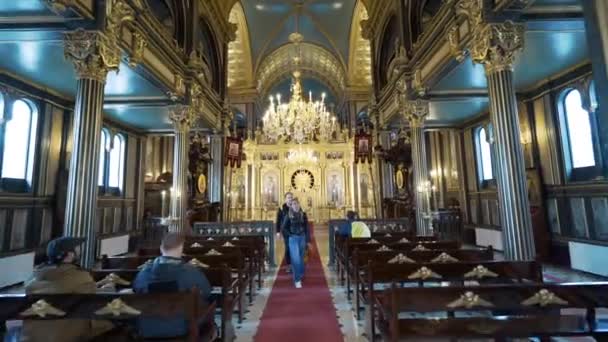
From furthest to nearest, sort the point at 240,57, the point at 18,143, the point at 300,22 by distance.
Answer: the point at 240,57, the point at 300,22, the point at 18,143

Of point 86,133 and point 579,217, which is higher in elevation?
point 86,133

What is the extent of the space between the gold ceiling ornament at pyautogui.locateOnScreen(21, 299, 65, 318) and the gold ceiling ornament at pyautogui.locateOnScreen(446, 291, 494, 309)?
275 cm

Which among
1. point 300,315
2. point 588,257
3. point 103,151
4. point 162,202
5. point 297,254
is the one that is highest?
point 103,151

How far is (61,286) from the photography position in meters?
2.40

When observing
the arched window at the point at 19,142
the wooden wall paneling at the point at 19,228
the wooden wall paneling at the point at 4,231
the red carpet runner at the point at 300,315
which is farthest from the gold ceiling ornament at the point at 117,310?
the arched window at the point at 19,142

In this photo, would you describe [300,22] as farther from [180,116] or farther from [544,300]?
[544,300]

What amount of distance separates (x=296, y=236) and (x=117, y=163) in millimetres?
9598

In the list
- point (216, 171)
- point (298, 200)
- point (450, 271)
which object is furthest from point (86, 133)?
point (216, 171)

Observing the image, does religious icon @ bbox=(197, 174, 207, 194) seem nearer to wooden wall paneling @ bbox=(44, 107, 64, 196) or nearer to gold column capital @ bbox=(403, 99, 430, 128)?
wooden wall paneling @ bbox=(44, 107, 64, 196)

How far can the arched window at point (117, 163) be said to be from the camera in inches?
472

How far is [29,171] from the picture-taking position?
8188 millimetres

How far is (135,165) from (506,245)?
13319 mm

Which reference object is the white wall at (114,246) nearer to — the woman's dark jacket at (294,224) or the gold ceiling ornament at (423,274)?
the woman's dark jacket at (294,224)

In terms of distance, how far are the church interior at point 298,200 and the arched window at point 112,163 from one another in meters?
0.09
